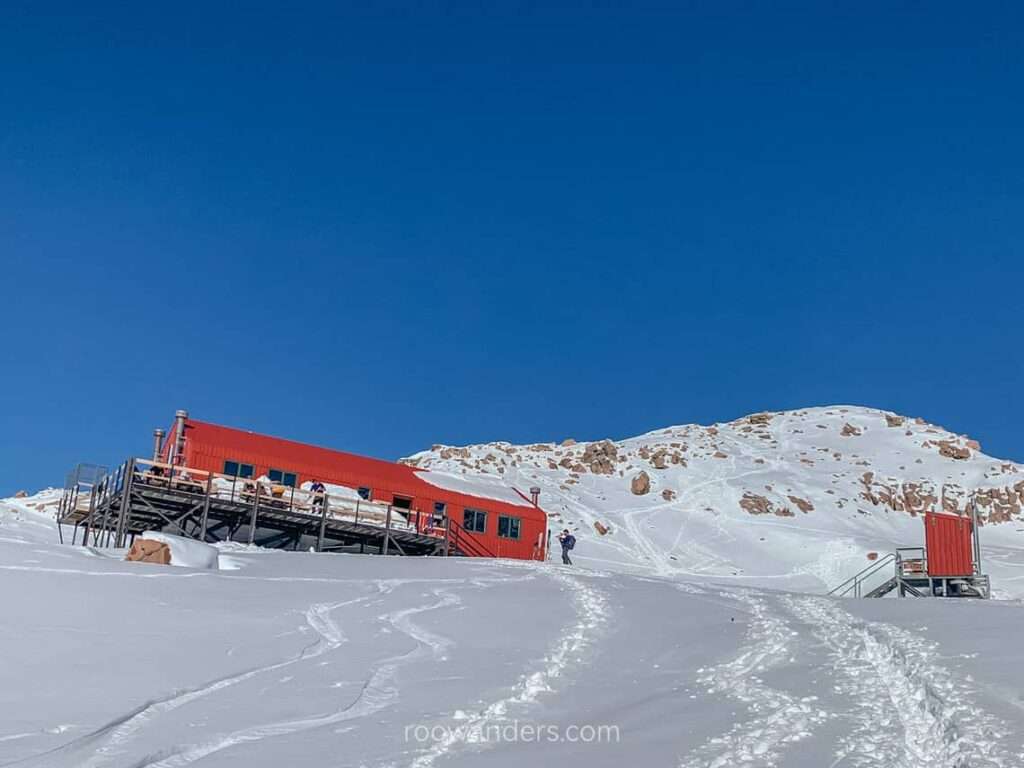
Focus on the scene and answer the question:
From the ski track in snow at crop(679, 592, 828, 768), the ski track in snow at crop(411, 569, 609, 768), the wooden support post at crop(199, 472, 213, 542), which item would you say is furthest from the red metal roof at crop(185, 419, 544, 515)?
the ski track in snow at crop(679, 592, 828, 768)

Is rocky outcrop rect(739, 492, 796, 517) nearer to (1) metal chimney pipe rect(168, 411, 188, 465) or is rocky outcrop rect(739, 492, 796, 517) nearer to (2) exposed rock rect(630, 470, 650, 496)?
(2) exposed rock rect(630, 470, 650, 496)

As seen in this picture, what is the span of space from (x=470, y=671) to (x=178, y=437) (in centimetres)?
2623

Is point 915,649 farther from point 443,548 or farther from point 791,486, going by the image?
point 791,486

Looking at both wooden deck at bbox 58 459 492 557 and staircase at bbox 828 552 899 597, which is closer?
wooden deck at bbox 58 459 492 557

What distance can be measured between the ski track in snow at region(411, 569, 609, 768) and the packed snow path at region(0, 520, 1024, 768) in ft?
0.12

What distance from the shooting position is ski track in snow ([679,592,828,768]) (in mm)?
7359

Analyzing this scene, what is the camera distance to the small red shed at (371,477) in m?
35.5

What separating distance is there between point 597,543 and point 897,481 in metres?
32.6

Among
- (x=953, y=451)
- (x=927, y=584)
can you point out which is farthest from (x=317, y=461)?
(x=953, y=451)

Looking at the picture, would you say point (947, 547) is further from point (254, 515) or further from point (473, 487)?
point (254, 515)

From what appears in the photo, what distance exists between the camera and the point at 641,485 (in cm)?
6538

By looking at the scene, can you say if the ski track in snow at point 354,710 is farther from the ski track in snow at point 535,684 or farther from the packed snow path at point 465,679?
the ski track in snow at point 535,684

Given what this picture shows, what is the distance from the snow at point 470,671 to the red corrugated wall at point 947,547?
1393 centimetres

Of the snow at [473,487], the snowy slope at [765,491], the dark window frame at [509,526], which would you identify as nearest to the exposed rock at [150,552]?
the snow at [473,487]
